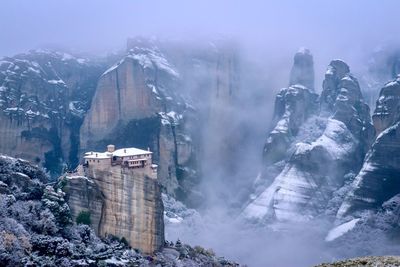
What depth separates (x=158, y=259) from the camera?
68188 mm

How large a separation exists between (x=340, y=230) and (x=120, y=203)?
39231 millimetres

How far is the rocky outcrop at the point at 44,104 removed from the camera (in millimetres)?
117375

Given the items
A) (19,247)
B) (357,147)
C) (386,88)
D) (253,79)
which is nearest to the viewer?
(19,247)

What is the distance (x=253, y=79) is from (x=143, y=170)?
68392 millimetres

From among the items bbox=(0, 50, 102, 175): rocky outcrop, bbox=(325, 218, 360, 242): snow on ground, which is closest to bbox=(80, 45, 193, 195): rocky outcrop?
bbox=(0, 50, 102, 175): rocky outcrop

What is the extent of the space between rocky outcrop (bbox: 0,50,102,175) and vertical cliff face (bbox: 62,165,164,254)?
51.3 m

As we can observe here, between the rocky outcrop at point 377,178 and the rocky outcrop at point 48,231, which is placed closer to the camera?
the rocky outcrop at point 48,231

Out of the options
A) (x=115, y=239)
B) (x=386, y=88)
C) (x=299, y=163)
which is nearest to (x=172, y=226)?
(x=299, y=163)

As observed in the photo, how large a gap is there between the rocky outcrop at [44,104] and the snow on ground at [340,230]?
48765mm

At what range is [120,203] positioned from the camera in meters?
69.1

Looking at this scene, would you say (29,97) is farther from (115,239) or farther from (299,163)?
(115,239)

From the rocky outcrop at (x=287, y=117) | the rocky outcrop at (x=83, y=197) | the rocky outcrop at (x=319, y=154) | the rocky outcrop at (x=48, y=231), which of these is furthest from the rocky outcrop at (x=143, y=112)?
the rocky outcrop at (x=83, y=197)

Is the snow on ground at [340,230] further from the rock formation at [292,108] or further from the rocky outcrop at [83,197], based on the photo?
the rocky outcrop at [83,197]

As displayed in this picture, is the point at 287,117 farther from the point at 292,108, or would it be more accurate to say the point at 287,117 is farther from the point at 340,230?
the point at 340,230
